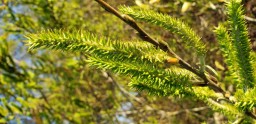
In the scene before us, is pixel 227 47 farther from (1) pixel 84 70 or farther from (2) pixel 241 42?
(1) pixel 84 70

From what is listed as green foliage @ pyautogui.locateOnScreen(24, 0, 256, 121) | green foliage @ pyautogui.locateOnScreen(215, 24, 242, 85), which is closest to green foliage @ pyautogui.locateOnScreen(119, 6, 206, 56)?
green foliage @ pyautogui.locateOnScreen(24, 0, 256, 121)

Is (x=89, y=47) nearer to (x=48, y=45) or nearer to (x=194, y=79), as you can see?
(x=48, y=45)

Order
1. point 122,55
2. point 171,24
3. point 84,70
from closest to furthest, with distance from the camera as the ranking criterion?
point 122,55 → point 171,24 → point 84,70

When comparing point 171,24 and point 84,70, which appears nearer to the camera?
point 171,24

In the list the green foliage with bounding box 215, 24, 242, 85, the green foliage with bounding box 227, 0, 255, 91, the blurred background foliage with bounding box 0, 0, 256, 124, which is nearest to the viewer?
the green foliage with bounding box 227, 0, 255, 91

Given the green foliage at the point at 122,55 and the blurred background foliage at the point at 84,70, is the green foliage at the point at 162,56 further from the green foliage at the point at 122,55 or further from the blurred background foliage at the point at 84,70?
the blurred background foliage at the point at 84,70

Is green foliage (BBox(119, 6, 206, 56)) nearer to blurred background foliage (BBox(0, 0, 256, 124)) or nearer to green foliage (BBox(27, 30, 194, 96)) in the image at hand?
green foliage (BBox(27, 30, 194, 96))

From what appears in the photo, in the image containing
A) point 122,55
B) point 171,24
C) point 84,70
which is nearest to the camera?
point 122,55

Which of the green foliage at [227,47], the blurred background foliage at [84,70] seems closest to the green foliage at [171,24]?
the green foliage at [227,47]

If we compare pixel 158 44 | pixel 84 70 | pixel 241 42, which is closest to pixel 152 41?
pixel 158 44
